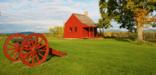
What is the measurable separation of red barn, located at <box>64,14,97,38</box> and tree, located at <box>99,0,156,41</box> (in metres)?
8.38

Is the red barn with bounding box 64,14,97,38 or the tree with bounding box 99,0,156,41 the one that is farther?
the red barn with bounding box 64,14,97,38

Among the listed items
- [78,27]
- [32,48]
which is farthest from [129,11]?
[32,48]

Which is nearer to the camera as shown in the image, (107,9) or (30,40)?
(30,40)

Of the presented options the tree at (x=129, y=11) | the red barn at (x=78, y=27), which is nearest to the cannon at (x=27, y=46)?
the tree at (x=129, y=11)

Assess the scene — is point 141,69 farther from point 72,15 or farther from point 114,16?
point 72,15

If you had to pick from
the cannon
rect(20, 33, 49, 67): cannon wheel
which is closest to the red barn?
the cannon

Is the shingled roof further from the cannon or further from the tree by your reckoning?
the cannon

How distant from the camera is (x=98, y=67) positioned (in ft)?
48.2

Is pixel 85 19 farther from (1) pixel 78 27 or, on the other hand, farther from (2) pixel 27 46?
(2) pixel 27 46

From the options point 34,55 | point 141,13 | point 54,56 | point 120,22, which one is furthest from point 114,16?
point 34,55

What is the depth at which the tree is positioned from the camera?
39188 millimetres

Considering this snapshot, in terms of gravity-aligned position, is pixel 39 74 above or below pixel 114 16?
below

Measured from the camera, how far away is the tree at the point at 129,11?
39188 mm

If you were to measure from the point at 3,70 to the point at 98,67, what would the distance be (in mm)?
4744
